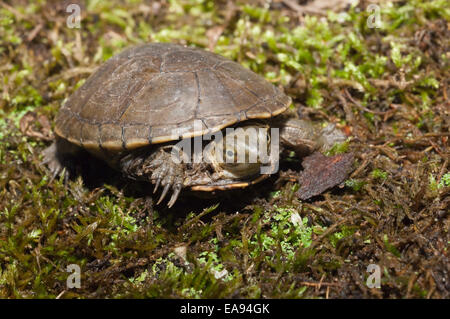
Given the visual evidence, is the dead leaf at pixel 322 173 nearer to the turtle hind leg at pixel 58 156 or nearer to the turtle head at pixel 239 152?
the turtle head at pixel 239 152

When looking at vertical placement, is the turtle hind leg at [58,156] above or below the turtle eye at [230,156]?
below

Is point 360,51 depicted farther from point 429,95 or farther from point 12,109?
point 12,109

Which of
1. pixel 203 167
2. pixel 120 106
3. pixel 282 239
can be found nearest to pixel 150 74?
pixel 120 106

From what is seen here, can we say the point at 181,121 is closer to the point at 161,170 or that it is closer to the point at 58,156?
the point at 161,170

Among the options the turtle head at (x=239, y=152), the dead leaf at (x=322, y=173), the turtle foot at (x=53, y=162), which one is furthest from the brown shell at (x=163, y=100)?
the dead leaf at (x=322, y=173)

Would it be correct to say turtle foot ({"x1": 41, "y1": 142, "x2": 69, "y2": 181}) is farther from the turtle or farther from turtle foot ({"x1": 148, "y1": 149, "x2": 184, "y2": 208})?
turtle foot ({"x1": 148, "y1": 149, "x2": 184, "y2": 208})

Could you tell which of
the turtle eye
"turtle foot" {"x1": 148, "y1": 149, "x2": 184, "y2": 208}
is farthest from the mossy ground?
the turtle eye

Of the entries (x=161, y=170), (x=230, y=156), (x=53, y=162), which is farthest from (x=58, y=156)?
(x=230, y=156)

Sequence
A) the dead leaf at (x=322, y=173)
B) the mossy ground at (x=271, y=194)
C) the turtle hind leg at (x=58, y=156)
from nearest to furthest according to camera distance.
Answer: the mossy ground at (x=271, y=194), the dead leaf at (x=322, y=173), the turtle hind leg at (x=58, y=156)
